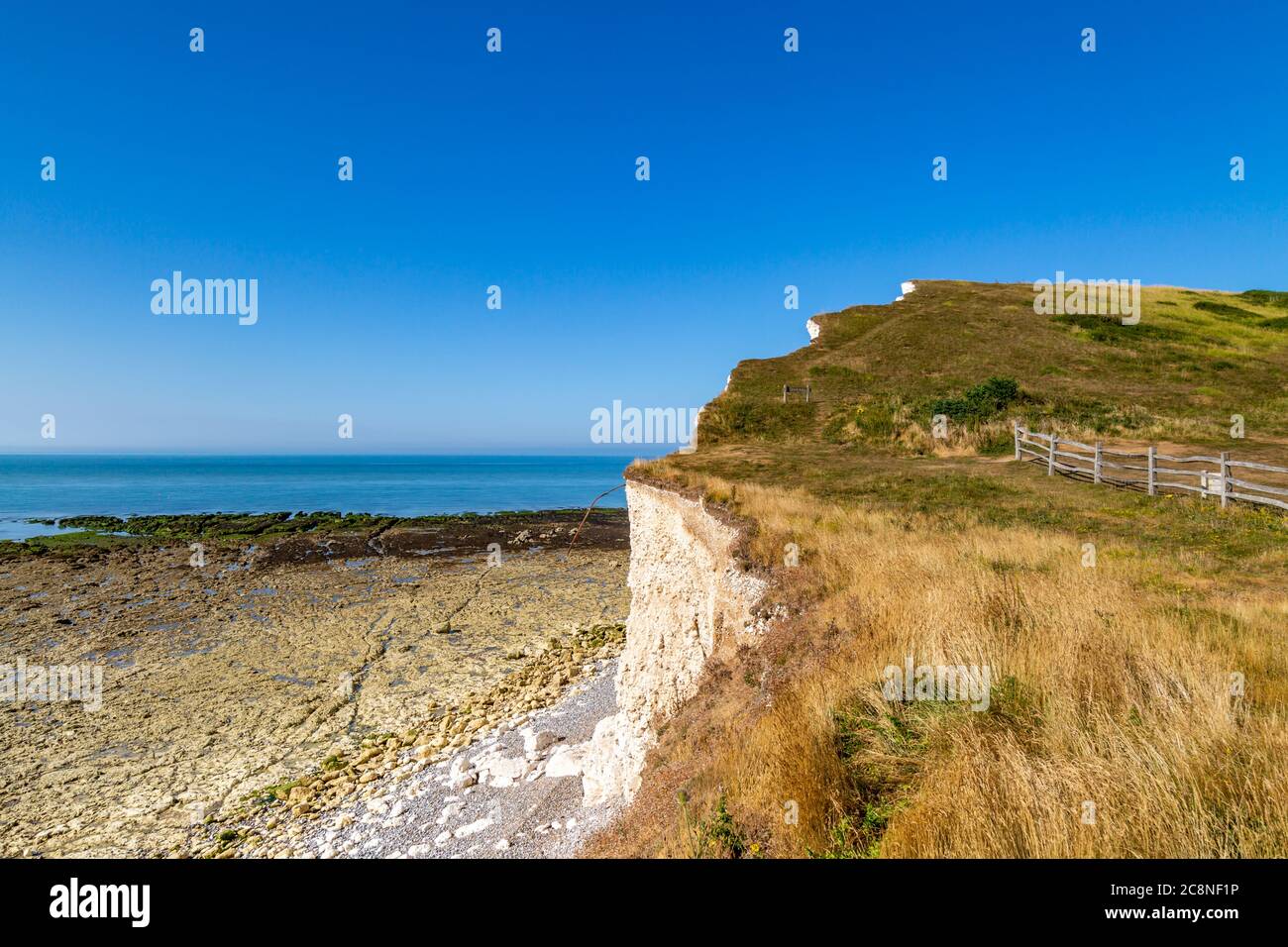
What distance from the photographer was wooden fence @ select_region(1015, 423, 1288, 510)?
1431cm

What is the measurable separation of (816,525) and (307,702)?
50.9 feet

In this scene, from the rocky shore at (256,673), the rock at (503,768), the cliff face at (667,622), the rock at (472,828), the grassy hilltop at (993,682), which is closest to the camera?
the grassy hilltop at (993,682)

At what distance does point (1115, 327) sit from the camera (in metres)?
45.5

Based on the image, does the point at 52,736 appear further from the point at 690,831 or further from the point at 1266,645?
the point at 1266,645

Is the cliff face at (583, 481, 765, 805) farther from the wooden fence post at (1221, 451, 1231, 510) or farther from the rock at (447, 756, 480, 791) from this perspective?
the wooden fence post at (1221, 451, 1231, 510)

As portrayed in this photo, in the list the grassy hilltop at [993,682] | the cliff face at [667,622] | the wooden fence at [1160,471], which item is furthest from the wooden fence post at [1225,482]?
the cliff face at [667,622]

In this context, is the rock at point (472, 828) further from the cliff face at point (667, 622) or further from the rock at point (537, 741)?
the rock at point (537, 741)

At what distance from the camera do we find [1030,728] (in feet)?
15.1

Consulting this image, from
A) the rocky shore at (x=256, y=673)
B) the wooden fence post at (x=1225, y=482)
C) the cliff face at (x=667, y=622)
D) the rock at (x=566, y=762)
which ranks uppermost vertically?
the wooden fence post at (x=1225, y=482)

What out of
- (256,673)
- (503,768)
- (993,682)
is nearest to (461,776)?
(503,768)

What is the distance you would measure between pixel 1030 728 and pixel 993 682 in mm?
796

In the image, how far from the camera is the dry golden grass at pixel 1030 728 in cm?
333

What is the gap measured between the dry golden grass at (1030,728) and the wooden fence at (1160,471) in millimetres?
8825
